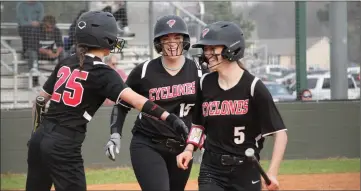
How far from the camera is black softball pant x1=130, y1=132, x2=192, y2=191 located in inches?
268

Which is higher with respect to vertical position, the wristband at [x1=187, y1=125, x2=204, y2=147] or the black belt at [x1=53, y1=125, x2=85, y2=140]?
the black belt at [x1=53, y1=125, x2=85, y2=140]

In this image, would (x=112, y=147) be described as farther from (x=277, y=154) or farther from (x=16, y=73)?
(x=16, y=73)

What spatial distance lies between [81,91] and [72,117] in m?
0.22

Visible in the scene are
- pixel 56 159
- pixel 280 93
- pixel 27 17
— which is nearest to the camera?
pixel 56 159

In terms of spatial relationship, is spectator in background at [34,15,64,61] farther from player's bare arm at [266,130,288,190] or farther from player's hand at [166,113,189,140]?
player's bare arm at [266,130,288,190]

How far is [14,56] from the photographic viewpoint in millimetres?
15531

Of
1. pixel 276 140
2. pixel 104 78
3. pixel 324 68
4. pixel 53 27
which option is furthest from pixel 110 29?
pixel 324 68

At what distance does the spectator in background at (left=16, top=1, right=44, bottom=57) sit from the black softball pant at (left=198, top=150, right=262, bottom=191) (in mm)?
10190

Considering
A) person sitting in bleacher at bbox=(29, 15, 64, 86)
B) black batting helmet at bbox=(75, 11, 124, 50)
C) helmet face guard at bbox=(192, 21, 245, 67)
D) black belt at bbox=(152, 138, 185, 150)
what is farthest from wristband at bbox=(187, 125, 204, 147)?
person sitting in bleacher at bbox=(29, 15, 64, 86)

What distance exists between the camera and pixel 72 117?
6.01 metres

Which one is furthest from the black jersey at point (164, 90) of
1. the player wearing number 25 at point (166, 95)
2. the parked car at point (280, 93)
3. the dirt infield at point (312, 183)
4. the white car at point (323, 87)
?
the white car at point (323, 87)

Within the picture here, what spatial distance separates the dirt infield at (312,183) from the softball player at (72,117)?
653cm

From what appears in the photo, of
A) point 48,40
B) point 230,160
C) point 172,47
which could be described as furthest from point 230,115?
point 48,40

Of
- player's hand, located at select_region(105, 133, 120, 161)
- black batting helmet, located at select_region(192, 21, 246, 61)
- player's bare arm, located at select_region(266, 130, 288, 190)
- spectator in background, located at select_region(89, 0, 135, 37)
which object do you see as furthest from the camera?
spectator in background, located at select_region(89, 0, 135, 37)
